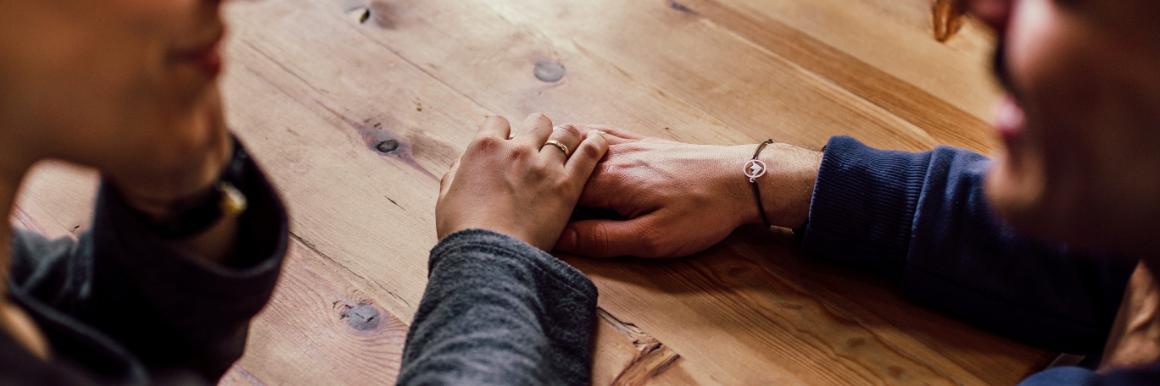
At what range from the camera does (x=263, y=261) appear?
67 centimetres

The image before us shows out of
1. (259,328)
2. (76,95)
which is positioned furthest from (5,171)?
(259,328)

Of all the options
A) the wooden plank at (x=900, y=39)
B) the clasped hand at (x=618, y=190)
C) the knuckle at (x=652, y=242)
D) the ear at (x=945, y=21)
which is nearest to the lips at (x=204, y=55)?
the clasped hand at (x=618, y=190)

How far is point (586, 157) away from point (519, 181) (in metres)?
0.08

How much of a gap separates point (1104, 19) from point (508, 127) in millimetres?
655

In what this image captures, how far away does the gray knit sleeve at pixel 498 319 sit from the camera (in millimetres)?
781

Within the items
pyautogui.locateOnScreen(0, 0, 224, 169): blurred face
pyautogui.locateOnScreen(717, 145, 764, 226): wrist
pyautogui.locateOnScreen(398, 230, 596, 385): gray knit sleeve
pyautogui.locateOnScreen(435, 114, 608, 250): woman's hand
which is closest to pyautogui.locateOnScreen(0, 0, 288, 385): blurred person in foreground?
pyautogui.locateOnScreen(0, 0, 224, 169): blurred face

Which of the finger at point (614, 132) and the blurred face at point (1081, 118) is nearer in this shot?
the blurred face at point (1081, 118)

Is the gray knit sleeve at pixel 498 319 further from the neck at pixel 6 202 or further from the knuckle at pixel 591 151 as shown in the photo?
the neck at pixel 6 202

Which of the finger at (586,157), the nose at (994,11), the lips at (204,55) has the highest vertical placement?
the nose at (994,11)

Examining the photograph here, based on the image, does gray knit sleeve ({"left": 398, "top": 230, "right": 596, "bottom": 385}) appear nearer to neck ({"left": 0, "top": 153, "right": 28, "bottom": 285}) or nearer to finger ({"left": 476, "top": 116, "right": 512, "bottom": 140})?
finger ({"left": 476, "top": 116, "right": 512, "bottom": 140})

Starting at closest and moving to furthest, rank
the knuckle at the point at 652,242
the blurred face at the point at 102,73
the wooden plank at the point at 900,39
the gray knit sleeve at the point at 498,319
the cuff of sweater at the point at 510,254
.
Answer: the blurred face at the point at 102,73 < the gray knit sleeve at the point at 498,319 < the cuff of sweater at the point at 510,254 < the knuckle at the point at 652,242 < the wooden plank at the point at 900,39

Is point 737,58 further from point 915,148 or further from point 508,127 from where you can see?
point 508,127

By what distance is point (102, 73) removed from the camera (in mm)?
502

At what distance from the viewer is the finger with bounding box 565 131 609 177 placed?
102 centimetres
